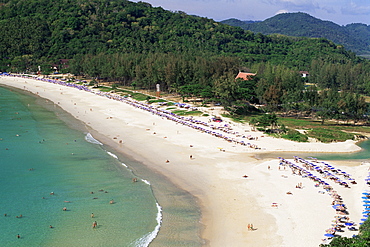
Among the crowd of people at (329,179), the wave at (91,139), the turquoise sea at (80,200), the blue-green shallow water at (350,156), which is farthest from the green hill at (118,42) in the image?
the crowd of people at (329,179)

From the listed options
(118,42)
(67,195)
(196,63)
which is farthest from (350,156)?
(118,42)

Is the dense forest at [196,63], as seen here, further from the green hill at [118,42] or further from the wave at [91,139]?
the wave at [91,139]

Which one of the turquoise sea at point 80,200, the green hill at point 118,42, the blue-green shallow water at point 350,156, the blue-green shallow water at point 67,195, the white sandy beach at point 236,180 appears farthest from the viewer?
the green hill at point 118,42

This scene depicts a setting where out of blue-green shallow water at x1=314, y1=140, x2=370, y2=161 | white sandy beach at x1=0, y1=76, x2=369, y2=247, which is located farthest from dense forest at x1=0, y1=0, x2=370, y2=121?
blue-green shallow water at x1=314, y1=140, x2=370, y2=161

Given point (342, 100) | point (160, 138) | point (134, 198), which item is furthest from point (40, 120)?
point (342, 100)

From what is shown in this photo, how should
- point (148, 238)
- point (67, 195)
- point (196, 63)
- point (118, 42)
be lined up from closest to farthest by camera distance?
point (148, 238)
point (67, 195)
point (196, 63)
point (118, 42)

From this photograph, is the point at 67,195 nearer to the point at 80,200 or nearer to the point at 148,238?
the point at 80,200
